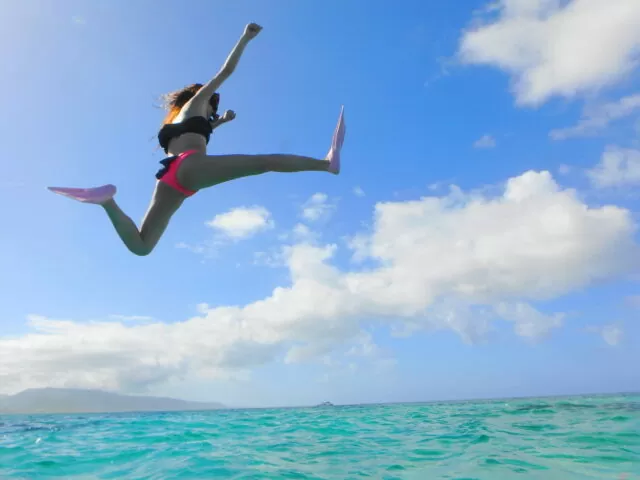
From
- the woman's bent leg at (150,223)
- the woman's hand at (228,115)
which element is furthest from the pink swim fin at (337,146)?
the woman's bent leg at (150,223)

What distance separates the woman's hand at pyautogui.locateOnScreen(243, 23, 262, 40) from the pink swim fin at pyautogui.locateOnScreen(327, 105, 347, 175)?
1351 mm

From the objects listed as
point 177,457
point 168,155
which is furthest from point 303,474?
point 168,155

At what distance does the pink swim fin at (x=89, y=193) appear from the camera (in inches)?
157

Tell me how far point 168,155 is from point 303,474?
485cm

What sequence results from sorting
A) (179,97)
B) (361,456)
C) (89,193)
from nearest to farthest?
1. (89,193)
2. (179,97)
3. (361,456)

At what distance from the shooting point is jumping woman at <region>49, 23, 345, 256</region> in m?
4.11

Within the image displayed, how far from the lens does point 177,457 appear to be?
8.62 m

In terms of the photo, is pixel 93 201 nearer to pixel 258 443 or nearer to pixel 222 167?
pixel 222 167

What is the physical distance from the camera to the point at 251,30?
169 inches

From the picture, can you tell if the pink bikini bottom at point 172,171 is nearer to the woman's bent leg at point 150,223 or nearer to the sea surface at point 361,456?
the woman's bent leg at point 150,223

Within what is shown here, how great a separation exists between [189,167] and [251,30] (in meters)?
1.41

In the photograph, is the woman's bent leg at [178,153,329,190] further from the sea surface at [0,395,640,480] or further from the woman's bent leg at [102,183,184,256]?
the sea surface at [0,395,640,480]

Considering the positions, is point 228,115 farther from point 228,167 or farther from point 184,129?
point 228,167

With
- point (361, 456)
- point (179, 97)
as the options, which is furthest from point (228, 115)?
point (361, 456)
